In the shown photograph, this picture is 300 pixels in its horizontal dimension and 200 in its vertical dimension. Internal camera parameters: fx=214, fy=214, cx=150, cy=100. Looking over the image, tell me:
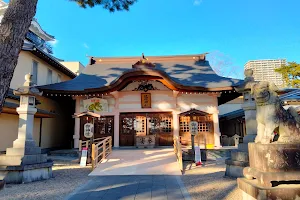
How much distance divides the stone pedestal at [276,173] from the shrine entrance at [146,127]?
984cm

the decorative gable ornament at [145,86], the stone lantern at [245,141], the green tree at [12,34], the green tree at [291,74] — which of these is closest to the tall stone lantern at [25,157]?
the green tree at [12,34]

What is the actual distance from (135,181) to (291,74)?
825 inches

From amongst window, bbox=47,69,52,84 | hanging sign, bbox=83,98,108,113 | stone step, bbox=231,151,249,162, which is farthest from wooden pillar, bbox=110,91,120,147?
stone step, bbox=231,151,249,162

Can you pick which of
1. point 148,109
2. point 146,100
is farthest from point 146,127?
point 146,100

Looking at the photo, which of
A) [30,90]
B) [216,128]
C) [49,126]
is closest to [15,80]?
[49,126]

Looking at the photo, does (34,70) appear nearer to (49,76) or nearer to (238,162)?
(49,76)

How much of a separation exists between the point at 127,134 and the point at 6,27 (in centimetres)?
1041

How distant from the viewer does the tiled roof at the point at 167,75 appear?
495 inches

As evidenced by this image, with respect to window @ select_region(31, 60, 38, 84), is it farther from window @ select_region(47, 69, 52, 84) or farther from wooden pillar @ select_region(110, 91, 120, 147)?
wooden pillar @ select_region(110, 91, 120, 147)

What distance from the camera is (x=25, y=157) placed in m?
6.02

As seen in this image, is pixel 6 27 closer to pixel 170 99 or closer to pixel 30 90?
pixel 30 90

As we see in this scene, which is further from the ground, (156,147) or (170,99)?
(170,99)

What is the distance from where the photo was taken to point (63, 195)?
4750 mm

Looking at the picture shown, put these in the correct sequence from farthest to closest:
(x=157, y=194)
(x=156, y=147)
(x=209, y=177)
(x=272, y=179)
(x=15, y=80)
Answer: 1. (x=156, y=147)
2. (x=15, y=80)
3. (x=209, y=177)
4. (x=157, y=194)
5. (x=272, y=179)
